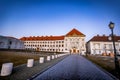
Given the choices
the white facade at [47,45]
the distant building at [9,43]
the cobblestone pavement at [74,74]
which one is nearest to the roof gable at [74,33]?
the white facade at [47,45]

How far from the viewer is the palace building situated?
83.2 metres

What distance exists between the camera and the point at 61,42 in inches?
→ 3563

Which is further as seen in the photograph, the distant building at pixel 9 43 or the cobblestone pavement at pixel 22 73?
the distant building at pixel 9 43

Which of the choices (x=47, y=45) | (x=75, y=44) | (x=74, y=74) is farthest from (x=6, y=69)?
(x=47, y=45)

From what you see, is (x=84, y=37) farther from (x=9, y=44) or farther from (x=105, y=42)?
A: (x=9, y=44)

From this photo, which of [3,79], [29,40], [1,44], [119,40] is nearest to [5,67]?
[3,79]

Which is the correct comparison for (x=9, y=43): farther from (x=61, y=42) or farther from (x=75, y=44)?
(x=75, y=44)

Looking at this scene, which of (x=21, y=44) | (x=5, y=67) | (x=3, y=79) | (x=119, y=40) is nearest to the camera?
(x=3, y=79)

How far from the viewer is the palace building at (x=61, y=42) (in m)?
83.2

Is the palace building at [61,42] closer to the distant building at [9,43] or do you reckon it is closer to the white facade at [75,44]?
the white facade at [75,44]

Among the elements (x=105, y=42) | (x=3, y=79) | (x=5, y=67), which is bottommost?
(x=3, y=79)

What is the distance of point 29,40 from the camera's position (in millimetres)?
102750

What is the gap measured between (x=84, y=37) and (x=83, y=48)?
906 centimetres

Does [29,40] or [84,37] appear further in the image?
[29,40]
